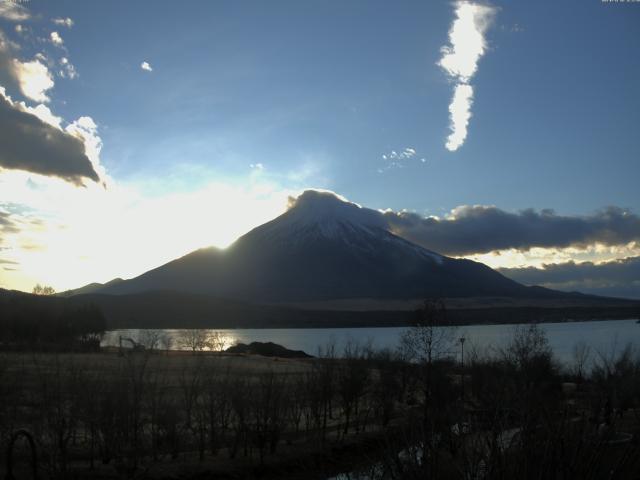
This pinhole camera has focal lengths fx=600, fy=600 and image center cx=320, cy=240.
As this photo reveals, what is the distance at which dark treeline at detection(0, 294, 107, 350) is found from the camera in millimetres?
76062

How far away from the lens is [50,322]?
85.2 meters

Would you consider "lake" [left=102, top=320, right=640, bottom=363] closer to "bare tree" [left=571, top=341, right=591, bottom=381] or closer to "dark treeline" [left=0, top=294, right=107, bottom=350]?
"bare tree" [left=571, top=341, right=591, bottom=381]

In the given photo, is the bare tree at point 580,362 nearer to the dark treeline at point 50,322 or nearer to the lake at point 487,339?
the lake at point 487,339

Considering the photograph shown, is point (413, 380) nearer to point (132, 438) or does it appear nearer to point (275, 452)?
point (275, 452)

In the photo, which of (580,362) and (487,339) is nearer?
(580,362)

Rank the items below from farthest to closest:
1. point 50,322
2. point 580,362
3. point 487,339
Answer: point 487,339 < point 50,322 < point 580,362

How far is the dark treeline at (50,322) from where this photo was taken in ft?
250

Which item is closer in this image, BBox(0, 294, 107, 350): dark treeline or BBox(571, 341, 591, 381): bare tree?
BBox(571, 341, 591, 381): bare tree

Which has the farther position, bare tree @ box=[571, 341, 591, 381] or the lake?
the lake

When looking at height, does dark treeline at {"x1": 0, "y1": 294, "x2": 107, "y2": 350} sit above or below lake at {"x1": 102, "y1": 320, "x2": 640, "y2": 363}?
above

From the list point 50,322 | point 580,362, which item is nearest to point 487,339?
point 580,362

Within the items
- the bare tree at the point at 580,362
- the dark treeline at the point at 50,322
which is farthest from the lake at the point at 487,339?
the dark treeline at the point at 50,322

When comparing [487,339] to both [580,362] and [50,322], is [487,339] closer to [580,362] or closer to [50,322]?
[580,362]

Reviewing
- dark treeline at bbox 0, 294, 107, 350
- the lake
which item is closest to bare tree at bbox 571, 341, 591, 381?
the lake
